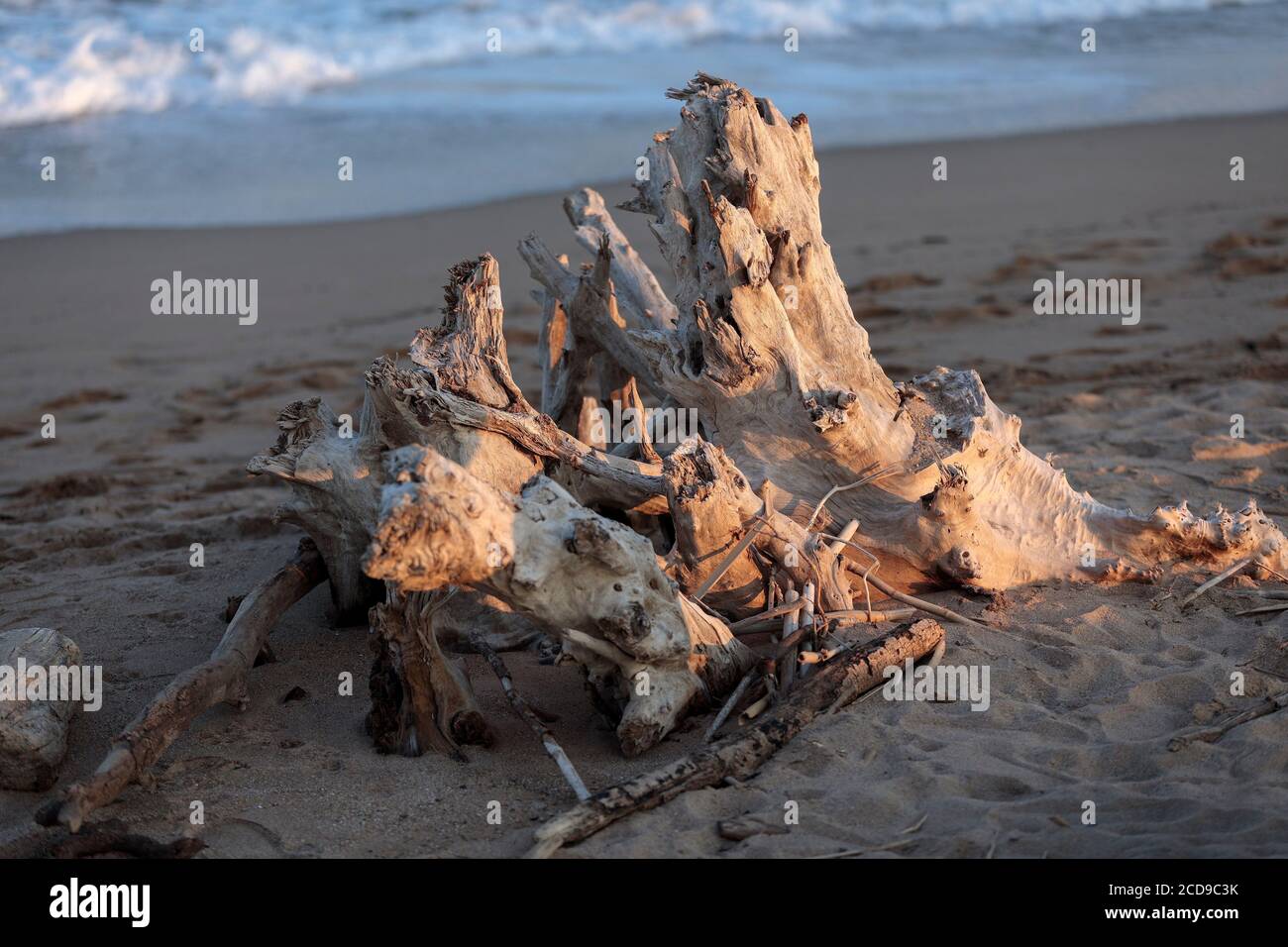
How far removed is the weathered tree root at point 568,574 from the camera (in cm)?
282

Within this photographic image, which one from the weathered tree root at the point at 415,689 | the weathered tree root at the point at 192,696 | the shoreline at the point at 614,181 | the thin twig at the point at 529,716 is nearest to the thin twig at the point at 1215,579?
the thin twig at the point at 529,716

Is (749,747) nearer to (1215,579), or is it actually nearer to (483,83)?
(1215,579)

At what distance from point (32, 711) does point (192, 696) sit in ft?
1.36

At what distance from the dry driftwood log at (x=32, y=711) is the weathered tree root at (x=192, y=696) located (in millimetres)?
249

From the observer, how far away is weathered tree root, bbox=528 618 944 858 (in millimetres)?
2857

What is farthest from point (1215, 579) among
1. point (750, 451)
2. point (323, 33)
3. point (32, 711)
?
point (323, 33)

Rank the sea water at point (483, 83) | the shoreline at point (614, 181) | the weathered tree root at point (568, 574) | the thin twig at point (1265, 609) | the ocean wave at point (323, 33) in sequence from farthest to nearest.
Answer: the ocean wave at point (323, 33)
the sea water at point (483, 83)
the shoreline at point (614, 181)
the thin twig at point (1265, 609)
the weathered tree root at point (568, 574)

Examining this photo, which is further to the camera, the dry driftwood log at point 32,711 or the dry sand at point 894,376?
the dry driftwood log at point 32,711

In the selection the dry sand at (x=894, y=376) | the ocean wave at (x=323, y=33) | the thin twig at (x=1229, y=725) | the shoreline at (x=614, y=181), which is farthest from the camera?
the ocean wave at (x=323, y=33)

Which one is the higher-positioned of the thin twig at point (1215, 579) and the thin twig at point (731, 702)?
the thin twig at point (1215, 579)

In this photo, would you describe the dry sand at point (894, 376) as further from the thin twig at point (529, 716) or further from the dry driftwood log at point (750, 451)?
the dry driftwood log at point (750, 451)

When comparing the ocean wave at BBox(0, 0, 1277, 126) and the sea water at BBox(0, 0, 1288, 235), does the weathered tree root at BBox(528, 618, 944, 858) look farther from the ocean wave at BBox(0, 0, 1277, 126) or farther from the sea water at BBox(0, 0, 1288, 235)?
the ocean wave at BBox(0, 0, 1277, 126)

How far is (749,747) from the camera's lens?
3.20 metres

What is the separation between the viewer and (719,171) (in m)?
4.13
